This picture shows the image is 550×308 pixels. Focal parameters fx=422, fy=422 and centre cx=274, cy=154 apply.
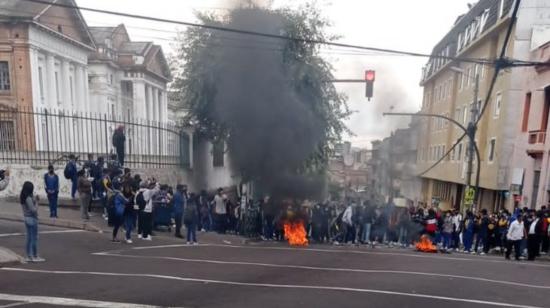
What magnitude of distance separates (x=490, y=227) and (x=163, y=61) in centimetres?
3460

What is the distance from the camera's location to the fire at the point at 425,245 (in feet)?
39.0

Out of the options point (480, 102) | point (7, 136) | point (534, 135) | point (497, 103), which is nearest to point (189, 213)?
point (7, 136)

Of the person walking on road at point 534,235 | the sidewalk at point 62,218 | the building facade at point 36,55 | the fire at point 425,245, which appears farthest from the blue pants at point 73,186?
the person walking on road at point 534,235

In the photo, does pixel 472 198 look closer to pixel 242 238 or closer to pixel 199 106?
pixel 242 238

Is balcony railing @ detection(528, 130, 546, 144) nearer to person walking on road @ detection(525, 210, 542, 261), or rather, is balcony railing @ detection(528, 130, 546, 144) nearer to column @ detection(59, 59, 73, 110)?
person walking on road @ detection(525, 210, 542, 261)

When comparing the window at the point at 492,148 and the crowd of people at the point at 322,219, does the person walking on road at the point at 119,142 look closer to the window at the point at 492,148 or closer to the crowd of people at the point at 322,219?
the crowd of people at the point at 322,219

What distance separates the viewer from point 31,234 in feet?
23.5

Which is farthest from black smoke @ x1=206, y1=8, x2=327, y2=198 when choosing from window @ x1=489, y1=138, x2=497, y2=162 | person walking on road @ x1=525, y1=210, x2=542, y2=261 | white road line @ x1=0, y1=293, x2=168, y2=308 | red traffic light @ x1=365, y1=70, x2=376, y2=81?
window @ x1=489, y1=138, x2=497, y2=162

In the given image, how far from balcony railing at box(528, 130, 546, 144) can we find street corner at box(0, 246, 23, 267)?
56.0 ft

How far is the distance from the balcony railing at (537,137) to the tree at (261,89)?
27.0 feet

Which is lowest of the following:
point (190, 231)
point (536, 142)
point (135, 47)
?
point (190, 231)

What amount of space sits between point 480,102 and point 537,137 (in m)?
5.69

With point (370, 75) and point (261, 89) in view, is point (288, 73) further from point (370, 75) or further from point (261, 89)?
point (370, 75)

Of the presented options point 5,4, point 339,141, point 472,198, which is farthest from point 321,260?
point 5,4
